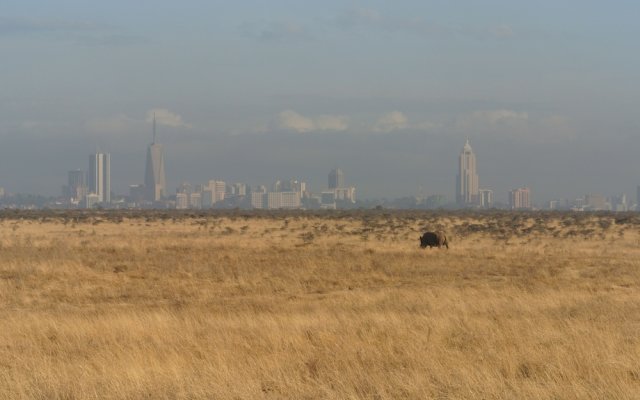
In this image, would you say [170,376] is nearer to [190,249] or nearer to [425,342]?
[425,342]

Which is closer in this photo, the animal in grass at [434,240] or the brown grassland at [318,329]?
the brown grassland at [318,329]

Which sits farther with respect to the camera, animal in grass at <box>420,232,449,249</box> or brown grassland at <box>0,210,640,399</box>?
animal in grass at <box>420,232,449,249</box>

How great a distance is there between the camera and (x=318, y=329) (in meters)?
14.3

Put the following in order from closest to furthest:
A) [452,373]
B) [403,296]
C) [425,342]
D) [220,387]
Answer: [220,387], [452,373], [425,342], [403,296]

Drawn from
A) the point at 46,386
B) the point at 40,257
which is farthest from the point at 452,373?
the point at 40,257

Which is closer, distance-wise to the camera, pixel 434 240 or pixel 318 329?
pixel 318 329

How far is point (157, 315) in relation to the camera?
628 inches

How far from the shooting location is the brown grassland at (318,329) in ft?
33.1

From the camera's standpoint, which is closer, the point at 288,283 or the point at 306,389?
the point at 306,389

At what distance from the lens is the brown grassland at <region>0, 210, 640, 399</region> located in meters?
10.1

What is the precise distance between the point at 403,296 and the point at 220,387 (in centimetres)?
1029

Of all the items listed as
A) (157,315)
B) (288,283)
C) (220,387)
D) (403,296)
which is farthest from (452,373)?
(288,283)

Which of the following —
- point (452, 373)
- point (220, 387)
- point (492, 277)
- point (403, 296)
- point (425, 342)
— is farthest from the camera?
point (492, 277)

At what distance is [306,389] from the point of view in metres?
9.96
